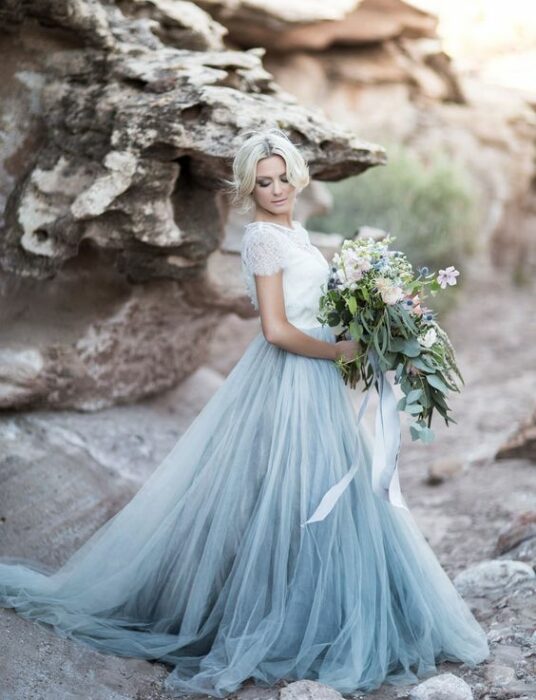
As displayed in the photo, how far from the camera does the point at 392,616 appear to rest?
312cm

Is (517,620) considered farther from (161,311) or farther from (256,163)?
Answer: (161,311)

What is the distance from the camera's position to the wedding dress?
9.92ft

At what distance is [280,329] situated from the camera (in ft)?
10.5

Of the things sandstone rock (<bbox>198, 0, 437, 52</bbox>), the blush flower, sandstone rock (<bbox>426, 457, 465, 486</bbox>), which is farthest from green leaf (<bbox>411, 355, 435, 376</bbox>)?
sandstone rock (<bbox>198, 0, 437, 52</bbox>)

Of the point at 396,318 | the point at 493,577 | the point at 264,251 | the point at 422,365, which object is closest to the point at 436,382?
the point at 422,365

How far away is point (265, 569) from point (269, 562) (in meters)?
0.03

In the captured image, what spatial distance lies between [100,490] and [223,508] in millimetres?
1282

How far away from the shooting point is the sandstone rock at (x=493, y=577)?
A: 3.80m

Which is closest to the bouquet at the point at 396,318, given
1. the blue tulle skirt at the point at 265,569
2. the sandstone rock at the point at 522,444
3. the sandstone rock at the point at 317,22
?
the blue tulle skirt at the point at 265,569

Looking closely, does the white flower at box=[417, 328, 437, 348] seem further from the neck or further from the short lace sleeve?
the neck

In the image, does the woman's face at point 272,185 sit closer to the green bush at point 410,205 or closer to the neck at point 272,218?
the neck at point 272,218

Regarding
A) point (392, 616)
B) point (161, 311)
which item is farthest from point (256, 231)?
point (161, 311)

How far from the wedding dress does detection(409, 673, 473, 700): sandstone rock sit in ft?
0.49

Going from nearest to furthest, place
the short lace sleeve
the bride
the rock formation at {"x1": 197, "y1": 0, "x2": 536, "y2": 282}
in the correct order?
the bride, the short lace sleeve, the rock formation at {"x1": 197, "y1": 0, "x2": 536, "y2": 282}
